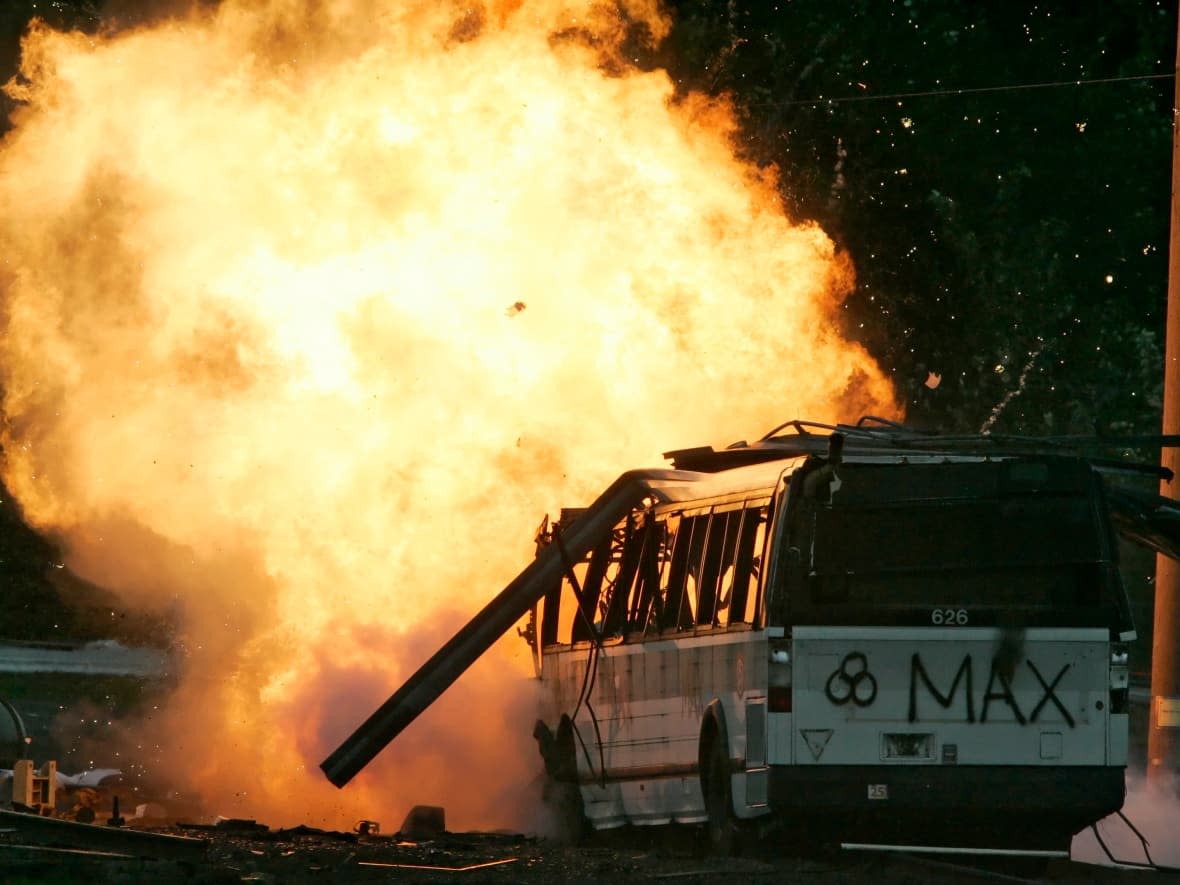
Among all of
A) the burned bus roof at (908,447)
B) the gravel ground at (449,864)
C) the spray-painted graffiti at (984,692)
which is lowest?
the gravel ground at (449,864)

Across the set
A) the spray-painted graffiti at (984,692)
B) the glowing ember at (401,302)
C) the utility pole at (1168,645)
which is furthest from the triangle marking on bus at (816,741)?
the glowing ember at (401,302)

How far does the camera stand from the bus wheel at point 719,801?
17156 mm

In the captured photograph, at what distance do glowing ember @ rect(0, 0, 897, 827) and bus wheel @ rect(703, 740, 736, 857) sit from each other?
8.87 meters

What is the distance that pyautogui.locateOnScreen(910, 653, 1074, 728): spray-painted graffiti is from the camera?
1619 centimetres

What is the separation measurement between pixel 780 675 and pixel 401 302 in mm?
11368

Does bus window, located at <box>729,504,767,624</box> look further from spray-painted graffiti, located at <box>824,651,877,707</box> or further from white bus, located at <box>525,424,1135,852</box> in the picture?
spray-painted graffiti, located at <box>824,651,877,707</box>

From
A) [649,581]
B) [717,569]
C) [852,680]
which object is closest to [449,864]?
[852,680]

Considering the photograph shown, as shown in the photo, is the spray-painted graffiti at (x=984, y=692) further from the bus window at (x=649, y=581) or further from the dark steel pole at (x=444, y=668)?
the dark steel pole at (x=444, y=668)

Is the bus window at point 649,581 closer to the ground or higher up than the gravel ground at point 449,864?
higher up

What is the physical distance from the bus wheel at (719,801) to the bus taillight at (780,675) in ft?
3.46

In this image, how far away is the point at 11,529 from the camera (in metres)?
40.2

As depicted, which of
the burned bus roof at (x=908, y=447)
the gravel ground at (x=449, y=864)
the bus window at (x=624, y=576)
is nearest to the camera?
the gravel ground at (x=449, y=864)

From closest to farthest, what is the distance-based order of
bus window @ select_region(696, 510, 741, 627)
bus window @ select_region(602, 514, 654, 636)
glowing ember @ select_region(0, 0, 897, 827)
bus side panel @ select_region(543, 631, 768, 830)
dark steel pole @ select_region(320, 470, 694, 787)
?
bus side panel @ select_region(543, 631, 768, 830) → bus window @ select_region(696, 510, 741, 627) → bus window @ select_region(602, 514, 654, 636) → dark steel pole @ select_region(320, 470, 694, 787) → glowing ember @ select_region(0, 0, 897, 827)

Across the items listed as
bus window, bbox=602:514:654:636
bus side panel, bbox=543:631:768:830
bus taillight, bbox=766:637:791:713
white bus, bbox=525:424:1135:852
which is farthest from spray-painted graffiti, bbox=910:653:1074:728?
bus window, bbox=602:514:654:636
